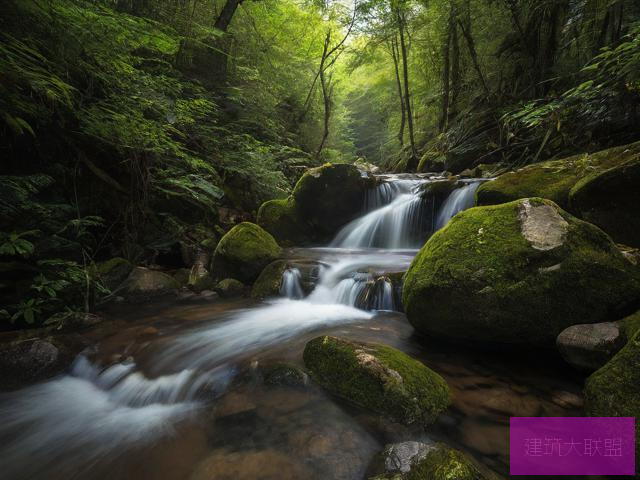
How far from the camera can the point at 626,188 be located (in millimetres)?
3723

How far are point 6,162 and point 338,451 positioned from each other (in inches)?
205

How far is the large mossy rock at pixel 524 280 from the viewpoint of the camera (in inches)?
114

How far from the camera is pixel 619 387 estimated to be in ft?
6.76

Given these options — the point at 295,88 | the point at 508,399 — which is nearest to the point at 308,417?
the point at 508,399

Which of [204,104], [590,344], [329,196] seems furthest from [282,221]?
[590,344]

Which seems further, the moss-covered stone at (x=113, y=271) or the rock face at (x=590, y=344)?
the moss-covered stone at (x=113, y=271)

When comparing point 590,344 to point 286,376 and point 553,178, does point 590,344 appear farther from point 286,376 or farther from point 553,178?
point 553,178

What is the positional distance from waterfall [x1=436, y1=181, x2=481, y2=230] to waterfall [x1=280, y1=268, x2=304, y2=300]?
4009mm

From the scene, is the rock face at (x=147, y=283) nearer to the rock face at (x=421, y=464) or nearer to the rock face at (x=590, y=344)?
the rock face at (x=421, y=464)

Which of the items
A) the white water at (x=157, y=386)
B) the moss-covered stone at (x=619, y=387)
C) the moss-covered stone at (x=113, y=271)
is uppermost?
the moss-covered stone at (x=113, y=271)

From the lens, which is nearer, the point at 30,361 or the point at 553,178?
the point at 30,361

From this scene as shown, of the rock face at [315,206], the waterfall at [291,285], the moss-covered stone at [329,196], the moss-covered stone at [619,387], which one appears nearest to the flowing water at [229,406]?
the moss-covered stone at [619,387]

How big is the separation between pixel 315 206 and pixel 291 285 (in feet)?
12.9

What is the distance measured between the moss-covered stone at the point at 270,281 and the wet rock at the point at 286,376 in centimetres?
290
